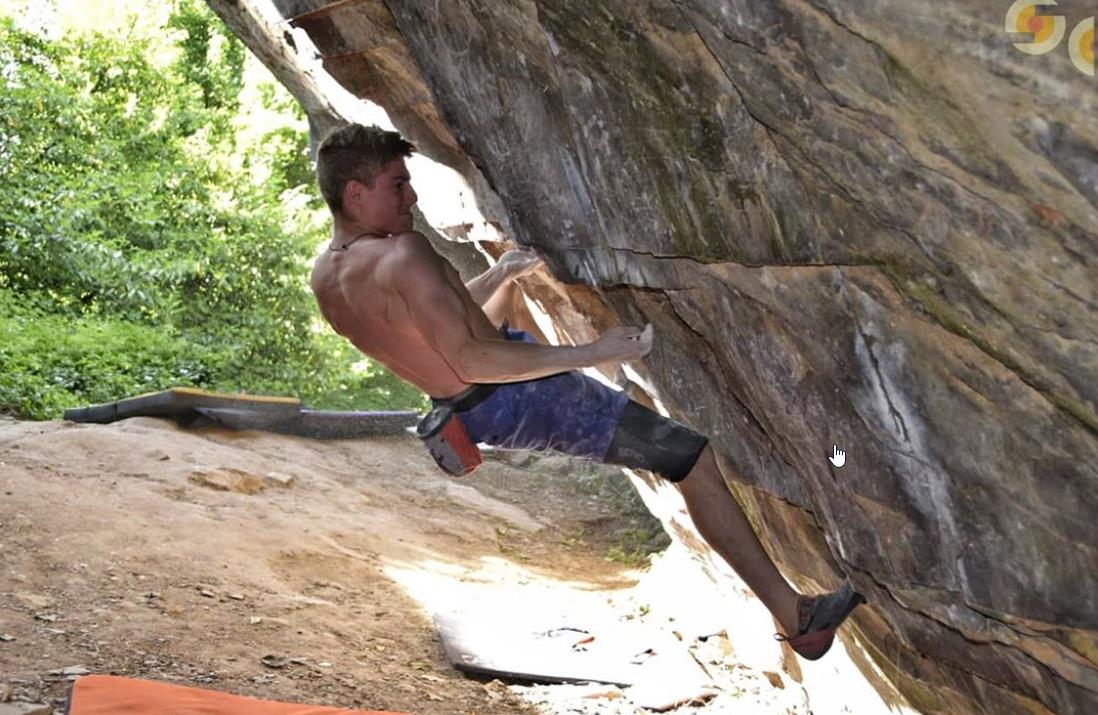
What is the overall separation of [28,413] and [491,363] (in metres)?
8.23

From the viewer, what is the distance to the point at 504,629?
713 cm

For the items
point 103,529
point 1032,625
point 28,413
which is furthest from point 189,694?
point 28,413

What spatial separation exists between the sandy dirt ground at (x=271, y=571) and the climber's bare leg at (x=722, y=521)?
199cm

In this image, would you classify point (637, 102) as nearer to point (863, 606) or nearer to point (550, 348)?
point (550, 348)

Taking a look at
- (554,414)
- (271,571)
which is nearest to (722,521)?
(554,414)

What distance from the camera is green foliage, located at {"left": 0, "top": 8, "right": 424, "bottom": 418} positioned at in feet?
42.6

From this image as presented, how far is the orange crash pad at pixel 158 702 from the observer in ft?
14.9

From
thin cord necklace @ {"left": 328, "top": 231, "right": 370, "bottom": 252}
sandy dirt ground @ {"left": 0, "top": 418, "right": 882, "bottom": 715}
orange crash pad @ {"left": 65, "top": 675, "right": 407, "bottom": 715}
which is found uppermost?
thin cord necklace @ {"left": 328, "top": 231, "right": 370, "bottom": 252}

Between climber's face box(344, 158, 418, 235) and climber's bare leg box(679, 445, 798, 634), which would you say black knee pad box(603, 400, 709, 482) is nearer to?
climber's bare leg box(679, 445, 798, 634)

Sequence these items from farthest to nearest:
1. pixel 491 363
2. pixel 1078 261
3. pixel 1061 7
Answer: pixel 491 363, pixel 1078 261, pixel 1061 7

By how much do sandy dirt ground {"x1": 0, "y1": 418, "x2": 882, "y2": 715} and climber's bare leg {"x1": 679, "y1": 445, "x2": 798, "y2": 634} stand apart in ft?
6.54

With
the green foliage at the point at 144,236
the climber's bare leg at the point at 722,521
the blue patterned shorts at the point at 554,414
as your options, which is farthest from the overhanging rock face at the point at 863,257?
the green foliage at the point at 144,236
